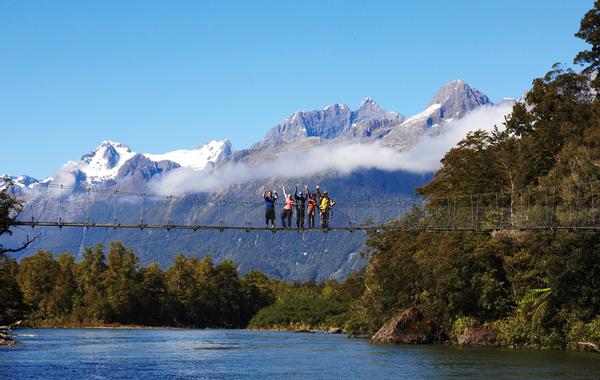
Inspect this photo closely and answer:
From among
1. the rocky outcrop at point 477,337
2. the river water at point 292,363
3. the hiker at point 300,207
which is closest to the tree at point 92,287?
the river water at point 292,363

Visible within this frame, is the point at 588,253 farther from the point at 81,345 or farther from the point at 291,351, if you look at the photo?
the point at 81,345

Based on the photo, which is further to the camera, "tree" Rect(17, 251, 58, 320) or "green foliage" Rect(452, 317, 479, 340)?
"tree" Rect(17, 251, 58, 320)

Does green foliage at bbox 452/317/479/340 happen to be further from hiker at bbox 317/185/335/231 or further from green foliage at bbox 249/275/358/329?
green foliage at bbox 249/275/358/329

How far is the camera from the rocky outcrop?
2250 inches

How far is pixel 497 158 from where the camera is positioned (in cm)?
7038

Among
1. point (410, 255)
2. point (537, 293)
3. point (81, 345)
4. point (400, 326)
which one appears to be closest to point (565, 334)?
point (537, 293)

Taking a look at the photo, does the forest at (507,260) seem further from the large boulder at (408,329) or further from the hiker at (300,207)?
the hiker at (300,207)

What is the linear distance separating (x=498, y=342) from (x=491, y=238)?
255 inches

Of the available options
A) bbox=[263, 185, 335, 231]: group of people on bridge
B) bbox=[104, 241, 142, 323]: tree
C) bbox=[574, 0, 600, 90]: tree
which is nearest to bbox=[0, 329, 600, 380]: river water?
bbox=[263, 185, 335, 231]: group of people on bridge

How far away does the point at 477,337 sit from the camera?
189ft

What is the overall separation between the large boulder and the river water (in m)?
3.73

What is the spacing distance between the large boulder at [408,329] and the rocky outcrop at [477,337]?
10.1 ft

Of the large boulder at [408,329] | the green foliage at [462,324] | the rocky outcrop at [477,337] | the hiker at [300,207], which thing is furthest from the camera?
the large boulder at [408,329]

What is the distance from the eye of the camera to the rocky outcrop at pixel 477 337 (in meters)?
57.2
